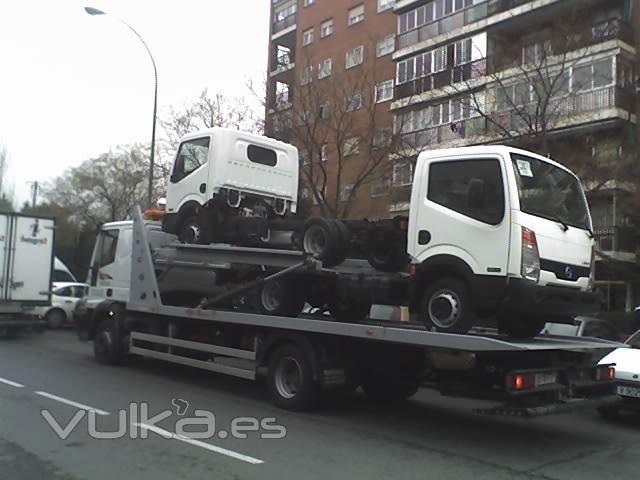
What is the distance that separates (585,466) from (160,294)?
6.84 metres

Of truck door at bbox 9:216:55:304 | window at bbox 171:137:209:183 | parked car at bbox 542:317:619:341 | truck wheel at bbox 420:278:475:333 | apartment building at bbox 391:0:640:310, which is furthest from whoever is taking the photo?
apartment building at bbox 391:0:640:310

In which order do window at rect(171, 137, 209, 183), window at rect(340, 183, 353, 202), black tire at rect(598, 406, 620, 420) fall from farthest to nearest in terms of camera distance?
window at rect(340, 183, 353, 202) → window at rect(171, 137, 209, 183) → black tire at rect(598, 406, 620, 420)

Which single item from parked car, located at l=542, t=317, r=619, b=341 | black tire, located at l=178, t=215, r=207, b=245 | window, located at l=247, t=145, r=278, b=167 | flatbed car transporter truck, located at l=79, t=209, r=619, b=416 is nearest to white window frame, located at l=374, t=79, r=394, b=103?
parked car, located at l=542, t=317, r=619, b=341

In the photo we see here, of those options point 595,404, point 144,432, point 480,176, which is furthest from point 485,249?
point 144,432

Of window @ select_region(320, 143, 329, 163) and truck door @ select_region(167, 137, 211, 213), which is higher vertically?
window @ select_region(320, 143, 329, 163)

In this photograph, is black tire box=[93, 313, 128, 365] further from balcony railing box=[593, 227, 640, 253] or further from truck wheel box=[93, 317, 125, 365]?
balcony railing box=[593, 227, 640, 253]

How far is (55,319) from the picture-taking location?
19734 millimetres

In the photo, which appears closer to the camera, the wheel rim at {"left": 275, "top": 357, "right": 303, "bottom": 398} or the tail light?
the tail light

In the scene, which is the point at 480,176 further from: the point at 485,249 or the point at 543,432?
the point at 543,432

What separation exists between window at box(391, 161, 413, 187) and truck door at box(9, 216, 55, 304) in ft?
36.2

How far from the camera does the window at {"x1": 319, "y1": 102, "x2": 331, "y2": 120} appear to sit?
22547mm

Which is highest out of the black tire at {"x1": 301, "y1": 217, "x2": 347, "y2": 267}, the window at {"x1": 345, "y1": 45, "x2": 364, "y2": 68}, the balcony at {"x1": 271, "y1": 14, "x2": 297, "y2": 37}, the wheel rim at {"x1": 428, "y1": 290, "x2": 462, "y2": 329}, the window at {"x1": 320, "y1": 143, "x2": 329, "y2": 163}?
the balcony at {"x1": 271, "y1": 14, "x2": 297, "y2": 37}

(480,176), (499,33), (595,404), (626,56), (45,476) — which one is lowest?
(45,476)

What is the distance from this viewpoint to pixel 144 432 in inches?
275
